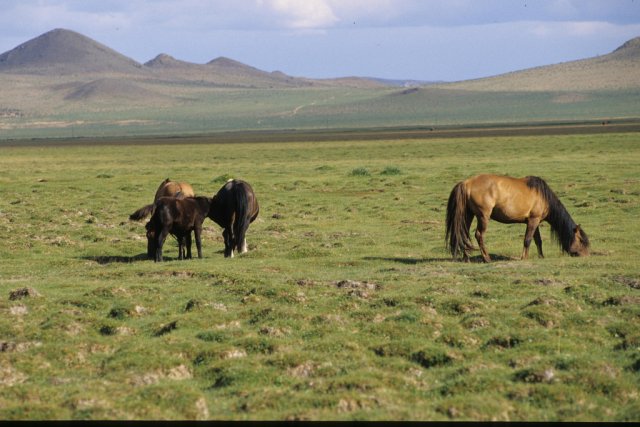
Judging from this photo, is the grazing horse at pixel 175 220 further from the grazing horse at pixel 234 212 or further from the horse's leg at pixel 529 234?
the horse's leg at pixel 529 234

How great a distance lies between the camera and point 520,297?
12.5 m

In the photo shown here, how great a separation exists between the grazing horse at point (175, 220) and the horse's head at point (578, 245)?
22.0 ft

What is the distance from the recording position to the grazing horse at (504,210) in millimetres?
16047

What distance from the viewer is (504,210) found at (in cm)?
1634

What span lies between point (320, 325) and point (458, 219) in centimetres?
558

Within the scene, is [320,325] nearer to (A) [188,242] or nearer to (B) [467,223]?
(B) [467,223]

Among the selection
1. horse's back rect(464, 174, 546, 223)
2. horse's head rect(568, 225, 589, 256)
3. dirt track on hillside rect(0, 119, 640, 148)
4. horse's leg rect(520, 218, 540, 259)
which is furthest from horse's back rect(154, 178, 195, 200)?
dirt track on hillside rect(0, 119, 640, 148)

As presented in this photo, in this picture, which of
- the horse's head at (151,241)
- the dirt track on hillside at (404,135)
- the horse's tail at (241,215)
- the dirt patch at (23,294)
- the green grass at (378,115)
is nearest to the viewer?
the dirt patch at (23,294)

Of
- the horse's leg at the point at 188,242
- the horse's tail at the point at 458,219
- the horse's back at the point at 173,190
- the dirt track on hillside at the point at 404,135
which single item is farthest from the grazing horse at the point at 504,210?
the dirt track on hillside at the point at 404,135

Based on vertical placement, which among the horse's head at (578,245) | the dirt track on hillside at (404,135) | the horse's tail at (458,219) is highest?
the horse's tail at (458,219)

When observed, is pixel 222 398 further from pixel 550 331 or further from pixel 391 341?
pixel 550 331

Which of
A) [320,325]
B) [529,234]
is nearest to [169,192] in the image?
[529,234]

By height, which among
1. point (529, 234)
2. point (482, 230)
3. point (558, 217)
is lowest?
point (529, 234)

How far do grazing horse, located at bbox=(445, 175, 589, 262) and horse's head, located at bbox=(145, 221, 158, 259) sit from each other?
5.31m
